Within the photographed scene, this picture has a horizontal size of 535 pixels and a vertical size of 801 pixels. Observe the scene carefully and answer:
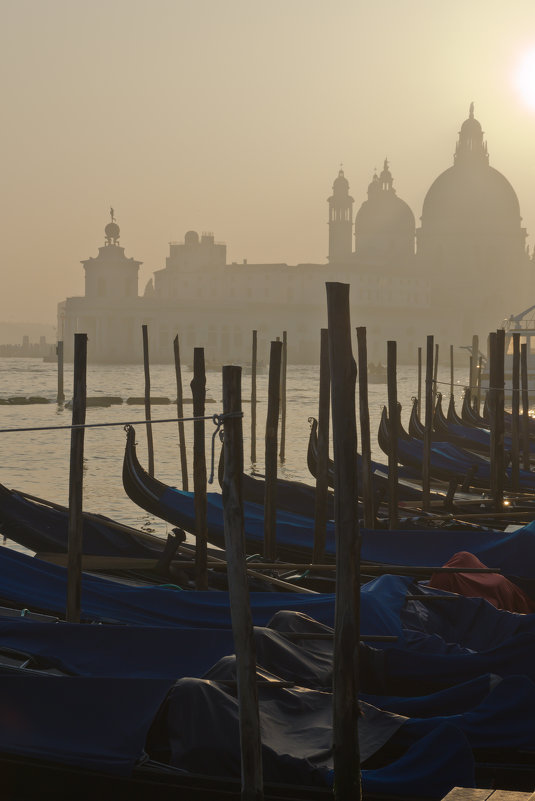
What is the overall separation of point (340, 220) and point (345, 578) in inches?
2571

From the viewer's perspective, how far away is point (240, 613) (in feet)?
9.63

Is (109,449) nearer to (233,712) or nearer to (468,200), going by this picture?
(233,712)

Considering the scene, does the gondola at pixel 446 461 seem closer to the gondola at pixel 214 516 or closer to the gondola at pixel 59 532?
the gondola at pixel 214 516

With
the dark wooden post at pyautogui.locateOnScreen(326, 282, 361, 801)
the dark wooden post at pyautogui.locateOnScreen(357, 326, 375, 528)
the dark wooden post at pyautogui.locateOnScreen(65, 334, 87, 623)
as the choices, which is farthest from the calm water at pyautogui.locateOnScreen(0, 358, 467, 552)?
the dark wooden post at pyautogui.locateOnScreen(326, 282, 361, 801)

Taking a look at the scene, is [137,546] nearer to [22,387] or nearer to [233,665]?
[233,665]

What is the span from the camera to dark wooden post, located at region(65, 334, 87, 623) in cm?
445

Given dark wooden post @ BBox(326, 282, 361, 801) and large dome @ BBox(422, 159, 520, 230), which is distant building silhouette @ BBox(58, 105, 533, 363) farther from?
dark wooden post @ BBox(326, 282, 361, 801)

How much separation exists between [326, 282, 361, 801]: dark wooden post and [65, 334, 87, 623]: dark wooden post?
5.00 feet

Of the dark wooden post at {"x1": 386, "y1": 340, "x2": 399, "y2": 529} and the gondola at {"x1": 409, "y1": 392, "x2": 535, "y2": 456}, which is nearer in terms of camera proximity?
the dark wooden post at {"x1": 386, "y1": 340, "x2": 399, "y2": 529}

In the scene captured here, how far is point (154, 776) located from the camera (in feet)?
10.0

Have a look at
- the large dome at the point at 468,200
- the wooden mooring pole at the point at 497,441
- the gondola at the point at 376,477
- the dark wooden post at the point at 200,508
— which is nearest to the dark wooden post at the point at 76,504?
the dark wooden post at the point at 200,508

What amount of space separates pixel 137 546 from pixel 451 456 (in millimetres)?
4559

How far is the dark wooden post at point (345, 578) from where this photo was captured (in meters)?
2.93

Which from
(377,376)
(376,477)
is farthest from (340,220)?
(376,477)
